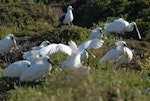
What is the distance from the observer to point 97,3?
87.4 ft

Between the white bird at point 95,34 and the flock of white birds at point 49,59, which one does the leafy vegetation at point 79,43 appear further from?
the white bird at point 95,34

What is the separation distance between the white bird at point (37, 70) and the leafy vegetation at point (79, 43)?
0.13 m

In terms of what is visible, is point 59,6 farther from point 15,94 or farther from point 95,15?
point 15,94

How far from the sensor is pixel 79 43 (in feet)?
57.3

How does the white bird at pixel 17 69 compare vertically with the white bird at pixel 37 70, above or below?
below

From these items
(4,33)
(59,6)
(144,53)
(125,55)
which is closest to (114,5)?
(59,6)

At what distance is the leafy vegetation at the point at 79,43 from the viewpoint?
7.39m

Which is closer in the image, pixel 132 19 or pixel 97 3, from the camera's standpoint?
pixel 132 19

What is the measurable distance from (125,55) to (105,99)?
5.54 m

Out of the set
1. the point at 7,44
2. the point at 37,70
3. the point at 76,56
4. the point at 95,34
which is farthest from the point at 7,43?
the point at 76,56

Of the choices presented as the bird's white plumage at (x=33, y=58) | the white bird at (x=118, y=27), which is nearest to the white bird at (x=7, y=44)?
the bird's white plumage at (x=33, y=58)

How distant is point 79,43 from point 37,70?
21.0 ft

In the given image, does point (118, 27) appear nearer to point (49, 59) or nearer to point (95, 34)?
point (95, 34)

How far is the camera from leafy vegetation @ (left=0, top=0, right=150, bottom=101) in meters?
7.39
